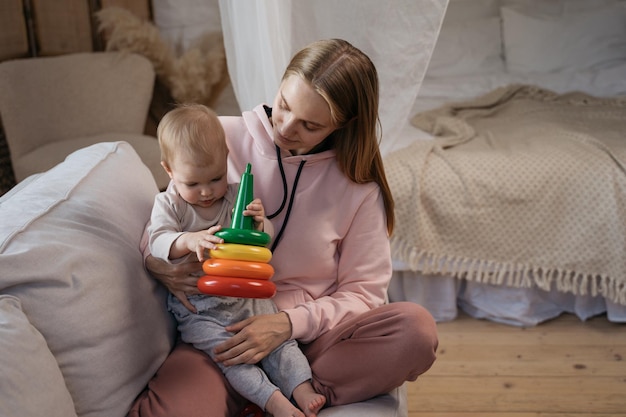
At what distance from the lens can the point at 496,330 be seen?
249 cm

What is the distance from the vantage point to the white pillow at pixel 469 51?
3408mm

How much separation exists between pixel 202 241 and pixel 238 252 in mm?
85

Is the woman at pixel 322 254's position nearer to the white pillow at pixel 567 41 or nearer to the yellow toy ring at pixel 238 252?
the yellow toy ring at pixel 238 252

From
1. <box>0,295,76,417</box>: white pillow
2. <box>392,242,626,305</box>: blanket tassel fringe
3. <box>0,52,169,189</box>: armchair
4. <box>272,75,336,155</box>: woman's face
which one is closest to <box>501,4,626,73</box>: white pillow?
<box>392,242,626,305</box>: blanket tassel fringe

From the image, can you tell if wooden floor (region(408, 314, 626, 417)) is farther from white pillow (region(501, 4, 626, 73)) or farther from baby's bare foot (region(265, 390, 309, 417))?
white pillow (region(501, 4, 626, 73))

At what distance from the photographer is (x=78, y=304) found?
1.25m

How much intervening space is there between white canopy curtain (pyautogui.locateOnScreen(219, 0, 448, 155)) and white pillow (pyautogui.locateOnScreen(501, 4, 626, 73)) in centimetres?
143

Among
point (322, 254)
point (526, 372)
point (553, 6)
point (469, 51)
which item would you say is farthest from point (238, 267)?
point (553, 6)

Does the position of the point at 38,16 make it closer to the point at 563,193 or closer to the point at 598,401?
the point at 563,193

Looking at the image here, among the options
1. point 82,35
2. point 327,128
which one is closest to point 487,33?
point 82,35

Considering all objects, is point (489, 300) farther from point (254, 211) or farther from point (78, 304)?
point (78, 304)

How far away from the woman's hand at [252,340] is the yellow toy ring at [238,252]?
0.75 feet

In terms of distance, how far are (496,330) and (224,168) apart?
1.44 meters

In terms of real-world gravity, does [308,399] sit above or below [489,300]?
above
